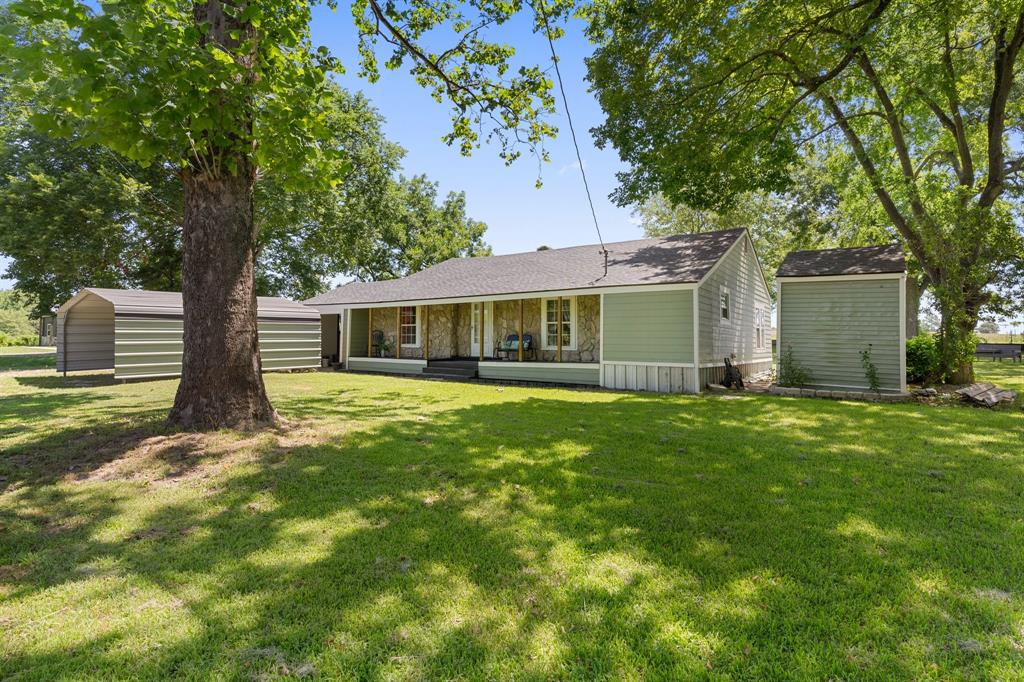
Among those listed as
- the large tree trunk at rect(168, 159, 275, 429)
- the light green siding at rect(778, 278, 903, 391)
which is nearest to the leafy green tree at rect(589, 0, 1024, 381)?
the light green siding at rect(778, 278, 903, 391)

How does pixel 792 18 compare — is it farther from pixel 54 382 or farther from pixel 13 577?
pixel 54 382

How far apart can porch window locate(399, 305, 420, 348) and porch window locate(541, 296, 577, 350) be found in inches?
234

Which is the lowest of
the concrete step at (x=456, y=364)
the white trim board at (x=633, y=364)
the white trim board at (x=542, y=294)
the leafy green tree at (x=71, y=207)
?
the concrete step at (x=456, y=364)

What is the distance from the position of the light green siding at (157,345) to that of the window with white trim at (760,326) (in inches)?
687

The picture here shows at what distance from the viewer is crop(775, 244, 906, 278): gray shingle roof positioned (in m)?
11.7

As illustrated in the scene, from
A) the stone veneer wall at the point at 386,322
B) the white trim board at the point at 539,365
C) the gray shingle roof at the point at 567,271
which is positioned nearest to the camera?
the gray shingle roof at the point at 567,271

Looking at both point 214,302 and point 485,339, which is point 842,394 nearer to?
point 485,339

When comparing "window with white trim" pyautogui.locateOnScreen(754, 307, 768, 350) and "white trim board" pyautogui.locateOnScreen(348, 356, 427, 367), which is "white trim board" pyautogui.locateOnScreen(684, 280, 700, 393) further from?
"white trim board" pyautogui.locateOnScreen(348, 356, 427, 367)

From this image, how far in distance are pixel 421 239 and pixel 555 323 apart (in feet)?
63.0

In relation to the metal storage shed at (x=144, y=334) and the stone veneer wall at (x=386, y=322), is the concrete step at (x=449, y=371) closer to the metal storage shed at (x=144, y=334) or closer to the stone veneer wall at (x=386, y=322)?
the stone veneer wall at (x=386, y=322)

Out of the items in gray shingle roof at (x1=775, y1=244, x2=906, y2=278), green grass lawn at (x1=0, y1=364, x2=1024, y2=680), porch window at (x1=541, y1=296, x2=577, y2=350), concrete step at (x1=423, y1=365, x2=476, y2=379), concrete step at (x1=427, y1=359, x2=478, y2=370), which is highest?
gray shingle roof at (x1=775, y1=244, x2=906, y2=278)

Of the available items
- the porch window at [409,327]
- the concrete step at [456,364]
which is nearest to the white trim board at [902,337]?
the concrete step at [456,364]

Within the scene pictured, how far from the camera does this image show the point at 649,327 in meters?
12.5

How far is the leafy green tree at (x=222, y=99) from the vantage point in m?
4.09
